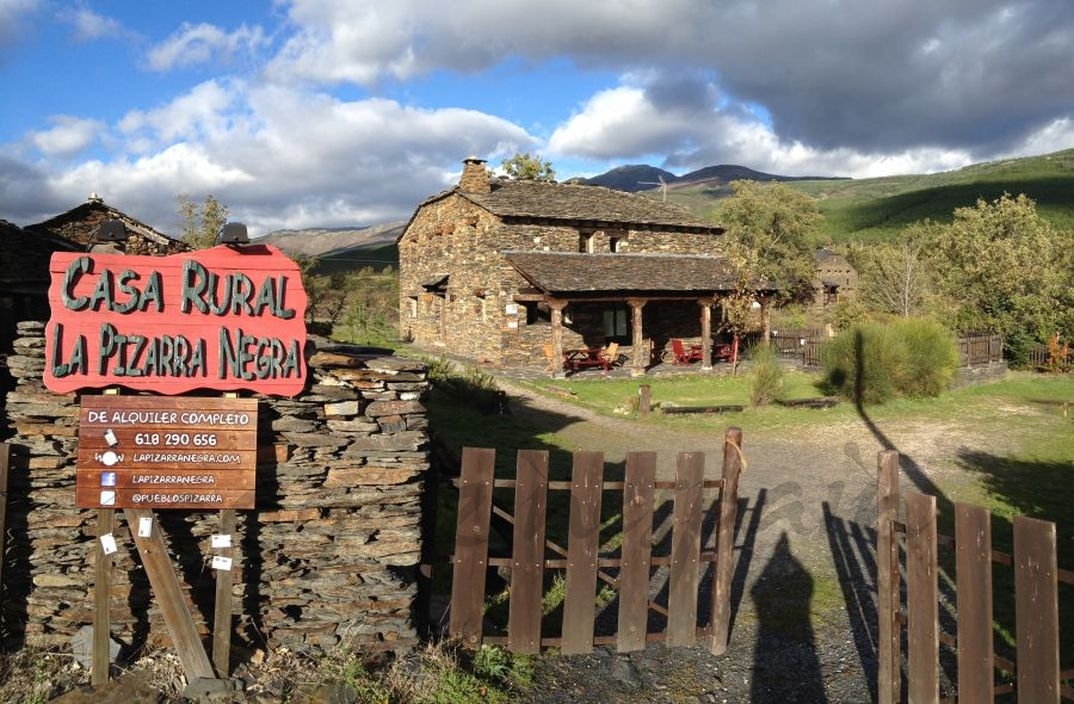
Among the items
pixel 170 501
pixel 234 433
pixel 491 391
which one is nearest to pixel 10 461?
pixel 170 501

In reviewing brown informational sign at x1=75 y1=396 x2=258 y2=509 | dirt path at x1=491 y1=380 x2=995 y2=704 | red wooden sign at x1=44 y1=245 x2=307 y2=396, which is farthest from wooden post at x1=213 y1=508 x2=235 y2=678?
dirt path at x1=491 y1=380 x2=995 y2=704

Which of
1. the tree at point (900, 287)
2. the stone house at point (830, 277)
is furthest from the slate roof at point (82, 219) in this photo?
the stone house at point (830, 277)

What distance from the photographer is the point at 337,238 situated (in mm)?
131250

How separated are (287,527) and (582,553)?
200 cm

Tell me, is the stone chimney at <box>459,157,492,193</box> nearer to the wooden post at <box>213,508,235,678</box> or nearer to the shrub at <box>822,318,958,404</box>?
the shrub at <box>822,318,958,404</box>

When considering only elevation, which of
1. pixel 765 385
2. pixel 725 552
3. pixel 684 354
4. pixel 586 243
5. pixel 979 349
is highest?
pixel 586 243

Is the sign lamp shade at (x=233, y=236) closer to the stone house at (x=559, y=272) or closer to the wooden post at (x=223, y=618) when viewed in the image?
the wooden post at (x=223, y=618)

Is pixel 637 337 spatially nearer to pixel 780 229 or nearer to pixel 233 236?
pixel 233 236

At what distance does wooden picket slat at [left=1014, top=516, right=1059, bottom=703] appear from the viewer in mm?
3357

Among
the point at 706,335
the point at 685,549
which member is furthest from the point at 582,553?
the point at 706,335

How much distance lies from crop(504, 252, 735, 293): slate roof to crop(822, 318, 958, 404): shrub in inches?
240

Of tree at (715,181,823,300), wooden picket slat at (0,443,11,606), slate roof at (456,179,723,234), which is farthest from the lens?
tree at (715,181,823,300)

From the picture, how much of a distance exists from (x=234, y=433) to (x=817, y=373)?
21271 millimetres

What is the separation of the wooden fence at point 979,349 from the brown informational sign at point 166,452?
20896 mm
